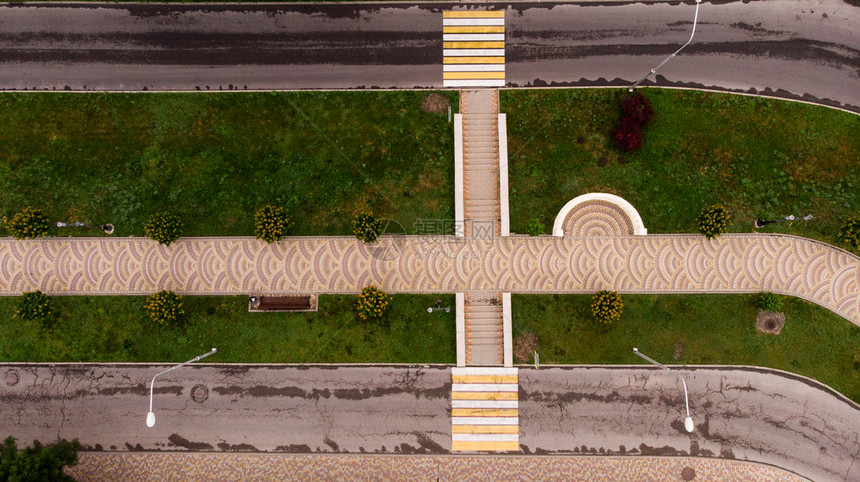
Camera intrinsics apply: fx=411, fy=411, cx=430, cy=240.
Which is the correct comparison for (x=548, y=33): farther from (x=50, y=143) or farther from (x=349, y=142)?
(x=50, y=143)

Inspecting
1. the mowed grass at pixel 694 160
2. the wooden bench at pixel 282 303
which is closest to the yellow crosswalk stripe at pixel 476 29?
the mowed grass at pixel 694 160

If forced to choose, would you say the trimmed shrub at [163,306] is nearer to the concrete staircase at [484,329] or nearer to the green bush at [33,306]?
the green bush at [33,306]

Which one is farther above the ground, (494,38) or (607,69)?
(494,38)

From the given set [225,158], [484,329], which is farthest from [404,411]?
[225,158]

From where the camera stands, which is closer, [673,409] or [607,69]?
[673,409]

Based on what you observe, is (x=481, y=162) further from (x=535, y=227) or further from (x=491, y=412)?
(x=491, y=412)

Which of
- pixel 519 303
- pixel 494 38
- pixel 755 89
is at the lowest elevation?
pixel 519 303

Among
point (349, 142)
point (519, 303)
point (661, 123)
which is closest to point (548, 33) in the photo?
point (661, 123)
